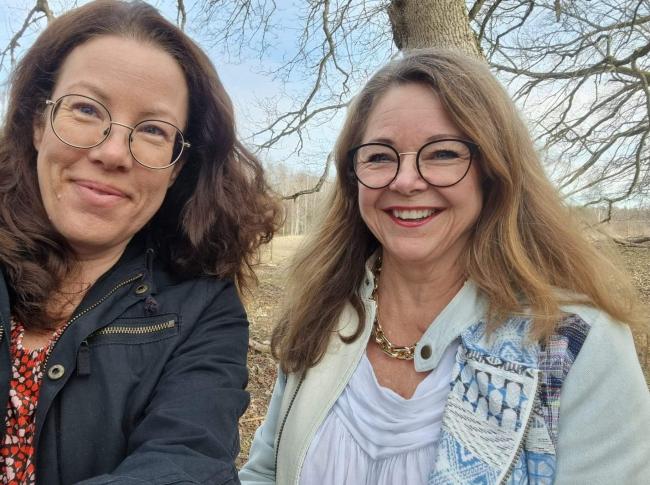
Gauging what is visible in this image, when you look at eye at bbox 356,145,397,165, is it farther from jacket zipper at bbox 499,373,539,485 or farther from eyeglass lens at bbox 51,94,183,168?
jacket zipper at bbox 499,373,539,485

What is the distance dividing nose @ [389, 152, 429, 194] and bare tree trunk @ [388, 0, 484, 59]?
8.56 feet

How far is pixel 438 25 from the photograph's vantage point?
12.2ft

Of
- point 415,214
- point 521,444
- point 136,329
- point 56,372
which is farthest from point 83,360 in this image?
point 521,444

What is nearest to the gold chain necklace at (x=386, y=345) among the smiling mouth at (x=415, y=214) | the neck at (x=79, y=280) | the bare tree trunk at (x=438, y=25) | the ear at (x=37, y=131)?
the smiling mouth at (x=415, y=214)

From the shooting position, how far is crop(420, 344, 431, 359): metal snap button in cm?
150

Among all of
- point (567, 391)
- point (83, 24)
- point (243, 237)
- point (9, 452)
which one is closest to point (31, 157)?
point (83, 24)

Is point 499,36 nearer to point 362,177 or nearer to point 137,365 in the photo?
point 362,177

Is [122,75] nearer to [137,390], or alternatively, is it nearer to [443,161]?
[137,390]

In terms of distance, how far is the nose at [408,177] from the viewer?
1498 mm

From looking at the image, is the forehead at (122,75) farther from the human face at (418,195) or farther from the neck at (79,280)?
the human face at (418,195)

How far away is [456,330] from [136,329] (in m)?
1.06

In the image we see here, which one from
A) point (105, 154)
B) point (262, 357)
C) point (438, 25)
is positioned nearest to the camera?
point (105, 154)

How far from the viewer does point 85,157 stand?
1.38 m

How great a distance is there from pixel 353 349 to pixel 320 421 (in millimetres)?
285
